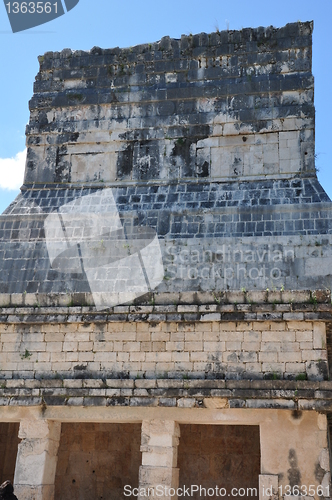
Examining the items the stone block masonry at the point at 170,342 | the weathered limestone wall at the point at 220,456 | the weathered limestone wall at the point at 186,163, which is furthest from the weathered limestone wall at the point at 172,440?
the weathered limestone wall at the point at 220,456

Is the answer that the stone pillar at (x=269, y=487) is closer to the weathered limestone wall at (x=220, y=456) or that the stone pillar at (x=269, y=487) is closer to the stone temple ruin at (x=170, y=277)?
the stone temple ruin at (x=170, y=277)

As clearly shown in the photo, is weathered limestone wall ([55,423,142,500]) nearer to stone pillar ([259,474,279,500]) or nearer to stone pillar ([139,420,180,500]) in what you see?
stone pillar ([139,420,180,500])

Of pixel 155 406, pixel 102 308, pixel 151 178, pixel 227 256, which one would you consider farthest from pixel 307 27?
pixel 155 406

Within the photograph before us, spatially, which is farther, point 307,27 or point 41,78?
point 41,78

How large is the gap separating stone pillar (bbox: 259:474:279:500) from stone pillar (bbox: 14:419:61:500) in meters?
3.35

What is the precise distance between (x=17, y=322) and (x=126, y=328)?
191cm

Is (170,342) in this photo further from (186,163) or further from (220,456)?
(186,163)

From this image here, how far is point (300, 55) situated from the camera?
11.5 metres

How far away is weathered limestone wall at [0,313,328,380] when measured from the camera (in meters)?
8.16

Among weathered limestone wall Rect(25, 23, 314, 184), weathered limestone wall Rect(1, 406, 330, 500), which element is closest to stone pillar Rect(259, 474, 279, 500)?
weathered limestone wall Rect(1, 406, 330, 500)

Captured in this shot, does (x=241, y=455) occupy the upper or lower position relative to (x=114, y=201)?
lower

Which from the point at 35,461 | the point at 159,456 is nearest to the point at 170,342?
the point at 159,456

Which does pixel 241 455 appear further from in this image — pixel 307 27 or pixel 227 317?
pixel 307 27

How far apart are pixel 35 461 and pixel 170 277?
3.80 metres
